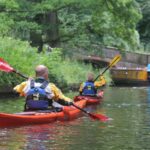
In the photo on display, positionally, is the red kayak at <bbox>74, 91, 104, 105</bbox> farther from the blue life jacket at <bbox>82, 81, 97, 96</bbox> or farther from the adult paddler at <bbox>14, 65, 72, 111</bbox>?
the adult paddler at <bbox>14, 65, 72, 111</bbox>

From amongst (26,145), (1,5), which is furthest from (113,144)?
(1,5)

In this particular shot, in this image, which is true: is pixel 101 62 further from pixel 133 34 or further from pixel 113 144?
pixel 113 144

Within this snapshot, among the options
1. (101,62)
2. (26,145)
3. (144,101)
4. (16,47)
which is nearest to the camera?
(26,145)

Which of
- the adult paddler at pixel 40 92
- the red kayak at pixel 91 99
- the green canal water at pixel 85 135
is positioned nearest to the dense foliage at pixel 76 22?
the red kayak at pixel 91 99

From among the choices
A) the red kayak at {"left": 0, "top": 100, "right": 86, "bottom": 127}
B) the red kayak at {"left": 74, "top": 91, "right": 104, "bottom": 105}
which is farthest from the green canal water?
the red kayak at {"left": 74, "top": 91, "right": 104, "bottom": 105}

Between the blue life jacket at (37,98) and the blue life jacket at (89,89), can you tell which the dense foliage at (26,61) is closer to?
the blue life jacket at (89,89)

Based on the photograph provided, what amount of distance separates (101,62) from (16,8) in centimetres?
1250

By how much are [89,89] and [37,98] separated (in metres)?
7.61

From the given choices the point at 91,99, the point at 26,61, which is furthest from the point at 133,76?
the point at 91,99

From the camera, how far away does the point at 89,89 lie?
2034cm

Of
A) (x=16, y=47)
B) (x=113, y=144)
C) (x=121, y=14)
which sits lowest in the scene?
(x=113, y=144)

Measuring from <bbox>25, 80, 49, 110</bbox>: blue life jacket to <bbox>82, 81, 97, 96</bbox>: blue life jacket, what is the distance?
7.07 metres

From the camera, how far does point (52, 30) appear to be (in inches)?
1289

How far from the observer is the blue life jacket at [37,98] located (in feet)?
41.7
